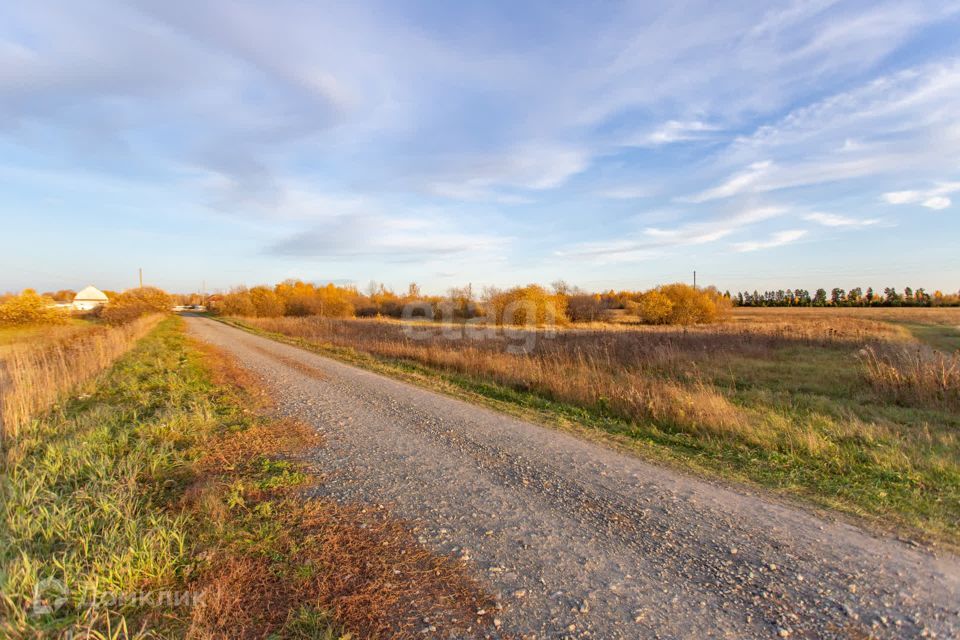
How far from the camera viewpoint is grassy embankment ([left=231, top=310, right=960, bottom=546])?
4.91 metres

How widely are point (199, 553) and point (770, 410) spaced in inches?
377

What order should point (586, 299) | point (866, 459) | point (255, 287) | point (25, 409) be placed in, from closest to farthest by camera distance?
point (866, 459) → point (25, 409) → point (586, 299) → point (255, 287)

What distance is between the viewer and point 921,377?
979cm

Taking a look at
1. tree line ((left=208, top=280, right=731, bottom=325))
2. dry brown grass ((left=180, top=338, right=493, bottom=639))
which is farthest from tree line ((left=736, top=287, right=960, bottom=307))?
dry brown grass ((left=180, top=338, right=493, bottom=639))

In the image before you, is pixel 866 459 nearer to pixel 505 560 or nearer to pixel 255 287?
pixel 505 560

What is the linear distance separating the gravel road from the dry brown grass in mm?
210

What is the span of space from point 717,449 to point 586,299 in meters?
42.8

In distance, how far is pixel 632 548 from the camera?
11.3ft

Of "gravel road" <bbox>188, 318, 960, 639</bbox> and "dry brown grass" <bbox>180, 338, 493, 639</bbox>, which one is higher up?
"dry brown grass" <bbox>180, 338, 493, 639</bbox>

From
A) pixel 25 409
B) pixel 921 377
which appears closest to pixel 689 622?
pixel 25 409

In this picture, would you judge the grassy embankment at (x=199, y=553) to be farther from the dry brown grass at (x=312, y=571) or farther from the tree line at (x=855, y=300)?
the tree line at (x=855, y=300)

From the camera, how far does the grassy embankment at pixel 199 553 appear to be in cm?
250

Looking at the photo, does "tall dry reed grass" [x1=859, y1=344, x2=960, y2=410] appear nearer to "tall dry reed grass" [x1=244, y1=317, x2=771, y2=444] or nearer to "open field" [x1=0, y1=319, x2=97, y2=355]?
"tall dry reed grass" [x1=244, y1=317, x2=771, y2=444]

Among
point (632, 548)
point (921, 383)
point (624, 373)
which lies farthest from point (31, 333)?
point (921, 383)
